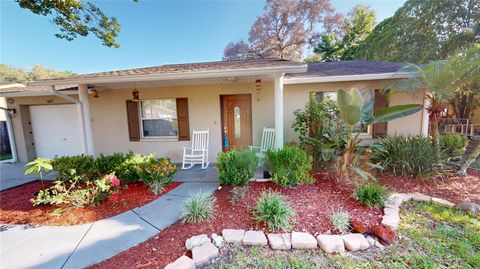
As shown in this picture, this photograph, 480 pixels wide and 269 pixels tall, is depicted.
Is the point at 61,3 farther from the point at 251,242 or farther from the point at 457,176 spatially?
the point at 457,176

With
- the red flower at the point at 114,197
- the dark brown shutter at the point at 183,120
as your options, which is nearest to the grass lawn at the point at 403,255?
the red flower at the point at 114,197

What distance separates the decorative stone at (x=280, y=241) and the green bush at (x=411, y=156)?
324 cm

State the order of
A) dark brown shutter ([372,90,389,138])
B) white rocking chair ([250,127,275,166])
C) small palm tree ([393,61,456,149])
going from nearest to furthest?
small palm tree ([393,61,456,149]) → white rocking chair ([250,127,275,166]) → dark brown shutter ([372,90,389,138])

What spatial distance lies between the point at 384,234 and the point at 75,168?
5.71 m

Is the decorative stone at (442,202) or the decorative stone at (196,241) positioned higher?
the decorative stone at (196,241)

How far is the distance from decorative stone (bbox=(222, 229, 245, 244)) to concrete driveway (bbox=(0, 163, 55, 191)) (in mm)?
5893

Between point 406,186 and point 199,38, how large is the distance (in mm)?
11669

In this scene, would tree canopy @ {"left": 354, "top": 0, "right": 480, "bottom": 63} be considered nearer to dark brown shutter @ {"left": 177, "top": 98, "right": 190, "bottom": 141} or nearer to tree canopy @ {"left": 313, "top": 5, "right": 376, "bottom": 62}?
tree canopy @ {"left": 313, "top": 5, "right": 376, "bottom": 62}

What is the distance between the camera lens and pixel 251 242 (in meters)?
2.65

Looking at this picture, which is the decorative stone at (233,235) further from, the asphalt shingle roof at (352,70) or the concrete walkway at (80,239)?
the asphalt shingle roof at (352,70)

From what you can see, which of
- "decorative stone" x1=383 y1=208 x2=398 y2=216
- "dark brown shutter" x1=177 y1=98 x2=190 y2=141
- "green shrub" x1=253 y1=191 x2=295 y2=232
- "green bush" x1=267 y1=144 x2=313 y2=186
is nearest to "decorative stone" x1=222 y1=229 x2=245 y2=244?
"green shrub" x1=253 y1=191 x2=295 y2=232

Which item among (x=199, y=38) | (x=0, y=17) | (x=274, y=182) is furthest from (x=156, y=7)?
(x=274, y=182)

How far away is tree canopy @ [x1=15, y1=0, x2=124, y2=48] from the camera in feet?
14.4

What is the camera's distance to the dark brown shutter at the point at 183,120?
6734 millimetres
